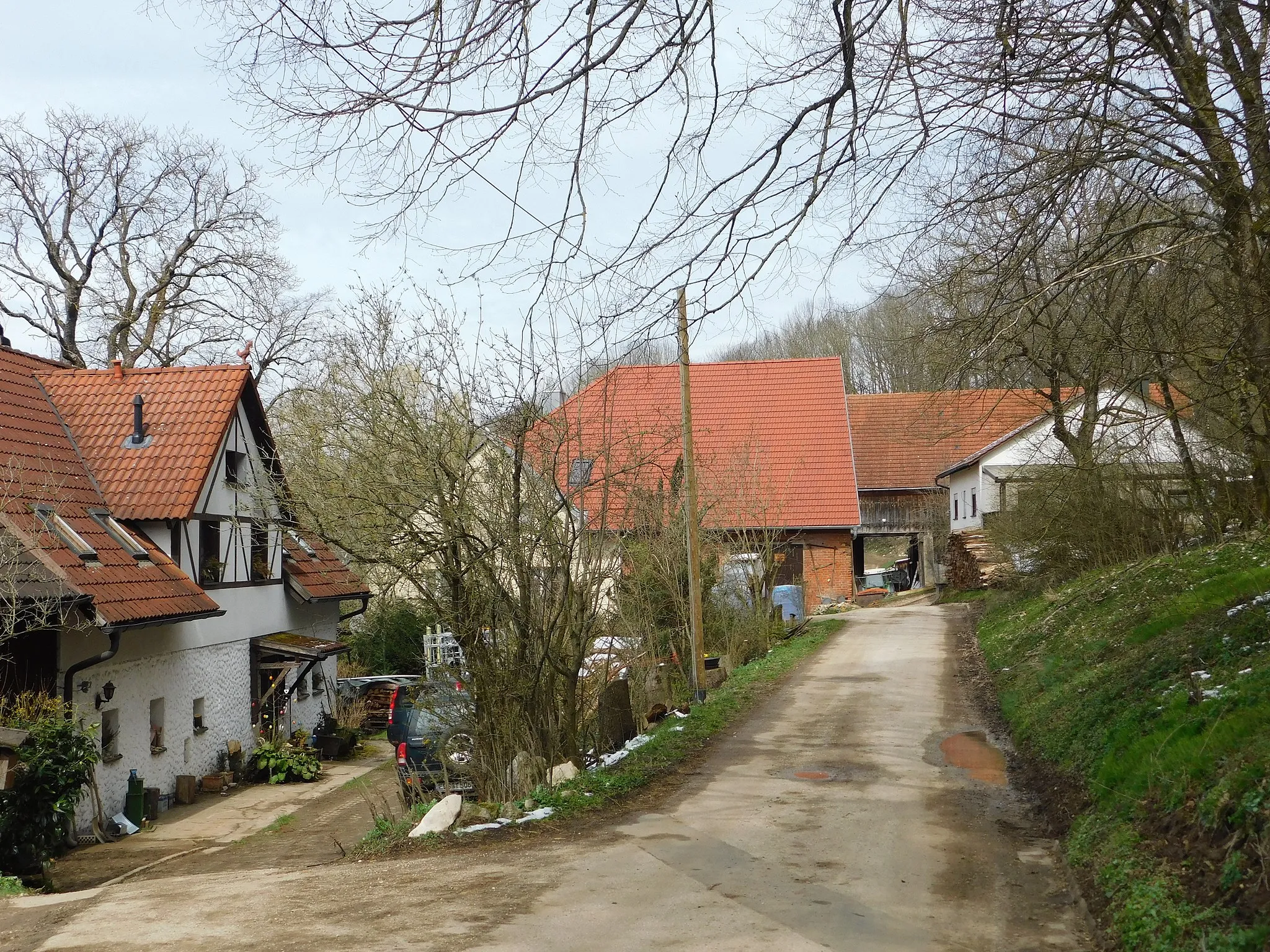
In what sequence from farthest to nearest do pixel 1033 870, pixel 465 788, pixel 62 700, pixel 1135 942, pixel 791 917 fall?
pixel 62 700, pixel 465 788, pixel 1033 870, pixel 791 917, pixel 1135 942

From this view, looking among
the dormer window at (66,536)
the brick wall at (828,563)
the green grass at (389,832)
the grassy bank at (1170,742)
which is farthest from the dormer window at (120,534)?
the brick wall at (828,563)

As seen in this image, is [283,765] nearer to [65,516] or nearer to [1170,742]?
[65,516]

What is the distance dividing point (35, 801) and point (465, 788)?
4.81 meters

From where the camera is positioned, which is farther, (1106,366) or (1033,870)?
(1106,366)

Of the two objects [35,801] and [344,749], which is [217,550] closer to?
[344,749]

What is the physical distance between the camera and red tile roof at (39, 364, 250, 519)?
18.4m

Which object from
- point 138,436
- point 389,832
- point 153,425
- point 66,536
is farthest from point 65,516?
point 389,832

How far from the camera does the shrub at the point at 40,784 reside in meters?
11.8

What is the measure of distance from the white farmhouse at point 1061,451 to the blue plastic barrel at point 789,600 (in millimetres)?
5529

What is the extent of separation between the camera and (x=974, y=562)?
110 ft

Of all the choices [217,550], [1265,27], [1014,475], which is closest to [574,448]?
[1265,27]

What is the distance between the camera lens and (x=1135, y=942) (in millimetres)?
5508

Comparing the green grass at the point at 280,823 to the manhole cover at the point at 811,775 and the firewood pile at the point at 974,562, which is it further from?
the firewood pile at the point at 974,562

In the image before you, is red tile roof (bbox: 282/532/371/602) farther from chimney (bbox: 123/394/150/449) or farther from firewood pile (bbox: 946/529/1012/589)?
firewood pile (bbox: 946/529/1012/589)
